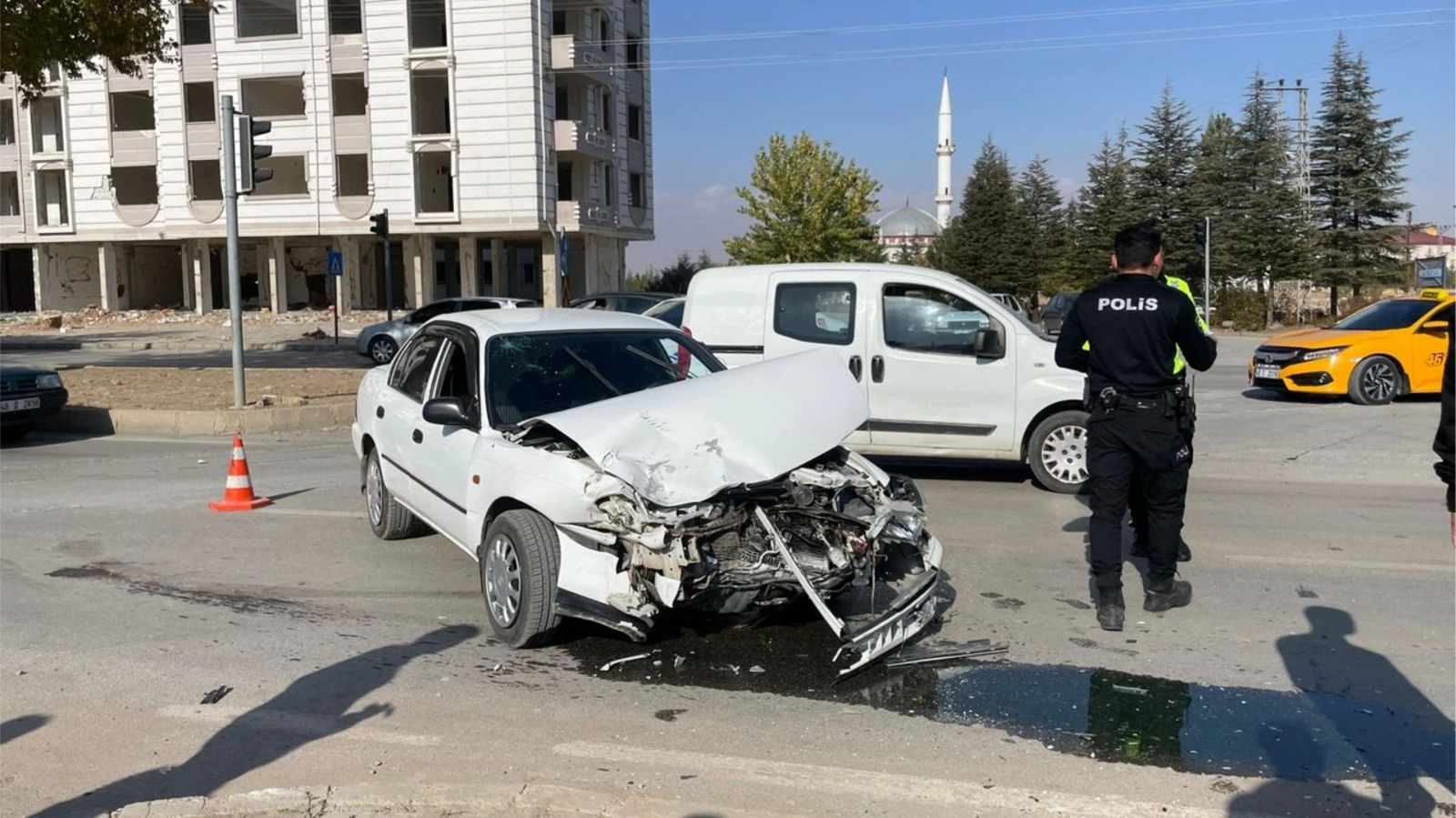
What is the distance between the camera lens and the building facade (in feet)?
146

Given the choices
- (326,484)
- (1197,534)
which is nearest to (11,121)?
(326,484)

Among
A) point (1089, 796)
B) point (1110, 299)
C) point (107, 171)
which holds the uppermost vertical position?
point (107, 171)

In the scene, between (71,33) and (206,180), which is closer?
(71,33)

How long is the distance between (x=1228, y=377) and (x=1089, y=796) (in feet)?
61.0

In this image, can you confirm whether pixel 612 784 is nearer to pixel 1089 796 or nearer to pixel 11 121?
pixel 1089 796

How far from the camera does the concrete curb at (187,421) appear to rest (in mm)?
13688

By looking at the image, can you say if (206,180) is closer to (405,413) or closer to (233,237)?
(233,237)

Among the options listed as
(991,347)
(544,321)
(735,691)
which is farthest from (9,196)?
(735,691)

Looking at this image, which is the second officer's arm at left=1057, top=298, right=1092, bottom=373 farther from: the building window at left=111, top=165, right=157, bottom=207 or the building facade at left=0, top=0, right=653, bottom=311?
the building window at left=111, top=165, right=157, bottom=207

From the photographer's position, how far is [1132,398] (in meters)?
5.50

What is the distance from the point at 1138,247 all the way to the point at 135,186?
5183cm

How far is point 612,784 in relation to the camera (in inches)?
156

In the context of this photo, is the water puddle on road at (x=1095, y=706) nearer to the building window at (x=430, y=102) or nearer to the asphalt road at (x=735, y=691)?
the asphalt road at (x=735, y=691)

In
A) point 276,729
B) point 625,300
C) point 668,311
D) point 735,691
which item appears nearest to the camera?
point 276,729
